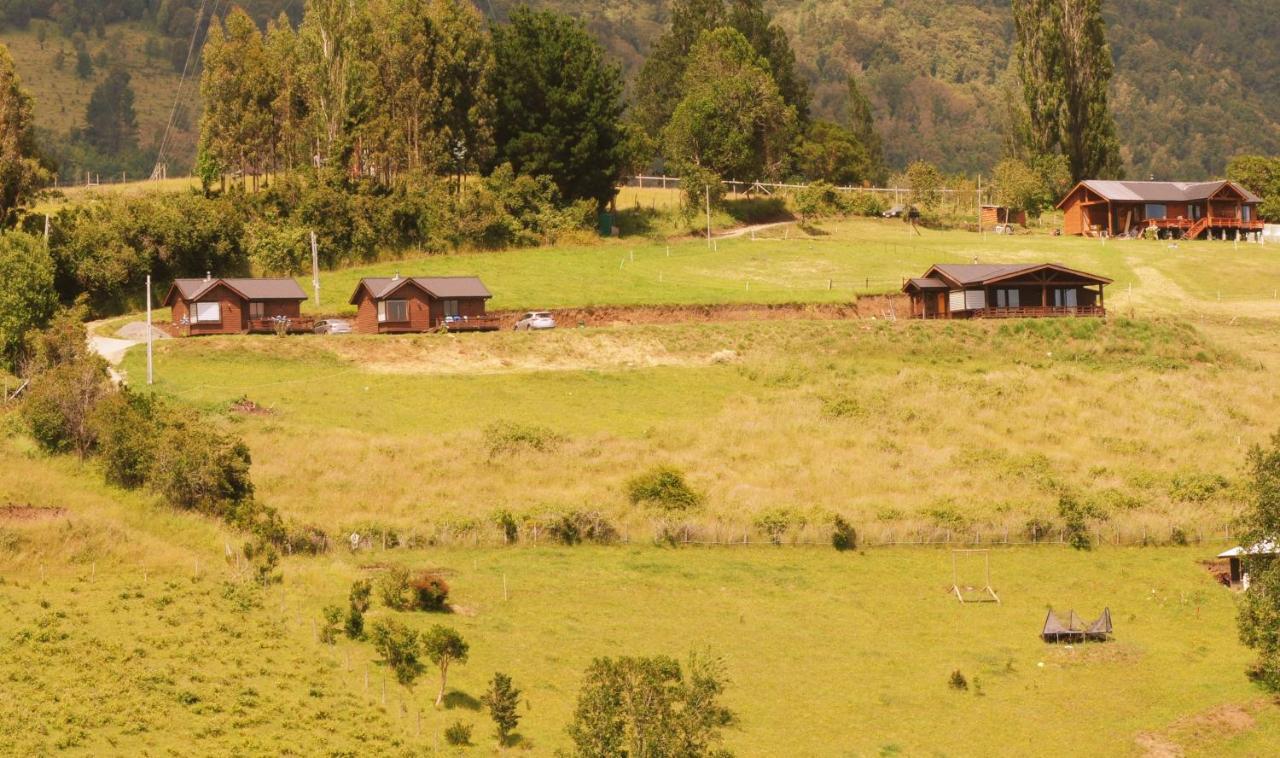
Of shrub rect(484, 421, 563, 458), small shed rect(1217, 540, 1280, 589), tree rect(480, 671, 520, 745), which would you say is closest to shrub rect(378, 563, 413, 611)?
tree rect(480, 671, 520, 745)

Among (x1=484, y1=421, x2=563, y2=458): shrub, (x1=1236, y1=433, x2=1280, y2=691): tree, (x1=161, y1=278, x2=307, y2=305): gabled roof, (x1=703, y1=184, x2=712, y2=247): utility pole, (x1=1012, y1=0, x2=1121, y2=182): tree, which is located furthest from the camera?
(x1=1012, y1=0, x2=1121, y2=182): tree

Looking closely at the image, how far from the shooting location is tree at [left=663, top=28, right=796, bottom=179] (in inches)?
5246

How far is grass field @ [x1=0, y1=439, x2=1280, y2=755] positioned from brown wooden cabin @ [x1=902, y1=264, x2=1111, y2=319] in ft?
118

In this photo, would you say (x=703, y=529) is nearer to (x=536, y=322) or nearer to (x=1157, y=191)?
(x=536, y=322)

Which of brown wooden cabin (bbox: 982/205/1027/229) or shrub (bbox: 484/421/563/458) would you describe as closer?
shrub (bbox: 484/421/563/458)

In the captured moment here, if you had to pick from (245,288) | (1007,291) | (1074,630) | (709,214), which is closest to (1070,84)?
(709,214)

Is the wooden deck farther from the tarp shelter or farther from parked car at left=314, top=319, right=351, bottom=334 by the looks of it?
the tarp shelter

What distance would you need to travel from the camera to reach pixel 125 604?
2050 inches

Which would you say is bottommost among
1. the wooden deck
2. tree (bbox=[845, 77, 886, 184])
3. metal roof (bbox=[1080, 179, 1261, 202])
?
the wooden deck

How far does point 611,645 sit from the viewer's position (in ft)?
172

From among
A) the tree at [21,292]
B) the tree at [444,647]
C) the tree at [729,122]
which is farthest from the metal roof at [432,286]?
the tree at [444,647]

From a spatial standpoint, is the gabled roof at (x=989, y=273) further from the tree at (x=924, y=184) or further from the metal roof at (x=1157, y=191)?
the tree at (x=924, y=184)

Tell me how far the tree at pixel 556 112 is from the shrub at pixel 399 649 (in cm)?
7355

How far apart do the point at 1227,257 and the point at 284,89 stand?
71.0m
